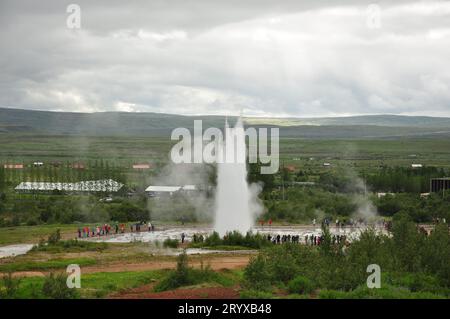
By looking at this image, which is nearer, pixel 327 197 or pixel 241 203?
pixel 241 203

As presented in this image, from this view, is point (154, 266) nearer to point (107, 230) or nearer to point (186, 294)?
point (186, 294)

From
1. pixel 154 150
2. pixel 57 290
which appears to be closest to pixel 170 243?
pixel 57 290

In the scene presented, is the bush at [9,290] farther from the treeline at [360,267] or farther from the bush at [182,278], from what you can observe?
the treeline at [360,267]

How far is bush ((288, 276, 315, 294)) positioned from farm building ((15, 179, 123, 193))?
42.6 metres

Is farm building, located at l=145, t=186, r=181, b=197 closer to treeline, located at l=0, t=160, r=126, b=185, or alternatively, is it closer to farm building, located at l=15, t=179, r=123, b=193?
farm building, located at l=15, t=179, r=123, b=193

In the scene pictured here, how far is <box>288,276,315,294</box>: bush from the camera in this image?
18.8 m

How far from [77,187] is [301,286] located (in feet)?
151

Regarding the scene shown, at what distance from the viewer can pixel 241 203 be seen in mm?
37375

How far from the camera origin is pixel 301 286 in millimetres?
18938
